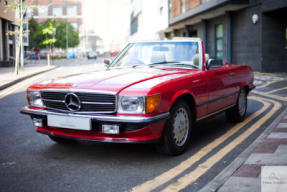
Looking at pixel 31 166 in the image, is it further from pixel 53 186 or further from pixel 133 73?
pixel 133 73

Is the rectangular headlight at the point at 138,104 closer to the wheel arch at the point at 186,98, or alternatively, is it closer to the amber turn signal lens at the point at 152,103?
the amber turn signal lens at the point at 152,103

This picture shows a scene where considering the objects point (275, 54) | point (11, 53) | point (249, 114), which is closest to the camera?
point (249, 114)

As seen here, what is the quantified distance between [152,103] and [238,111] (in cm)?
307

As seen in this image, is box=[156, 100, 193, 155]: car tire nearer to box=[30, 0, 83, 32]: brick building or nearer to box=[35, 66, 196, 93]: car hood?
box=[35, 66, 196, 93]: car hood

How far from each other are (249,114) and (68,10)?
9519cm

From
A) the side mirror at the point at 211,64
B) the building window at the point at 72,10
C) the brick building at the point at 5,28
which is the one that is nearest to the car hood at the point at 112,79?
the side mirror at the point at 211,64

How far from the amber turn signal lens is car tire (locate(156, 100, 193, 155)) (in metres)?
0.35

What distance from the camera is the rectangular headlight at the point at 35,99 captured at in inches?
183

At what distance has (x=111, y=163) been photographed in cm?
428

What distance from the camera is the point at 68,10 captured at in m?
97.8

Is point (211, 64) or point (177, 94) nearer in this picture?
point (177, 94)

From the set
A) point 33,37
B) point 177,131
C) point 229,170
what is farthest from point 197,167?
point 33,37

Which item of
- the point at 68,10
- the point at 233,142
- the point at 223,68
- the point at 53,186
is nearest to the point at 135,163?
the point at 53,186

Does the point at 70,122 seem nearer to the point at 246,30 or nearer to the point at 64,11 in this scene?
the point at 246,30
